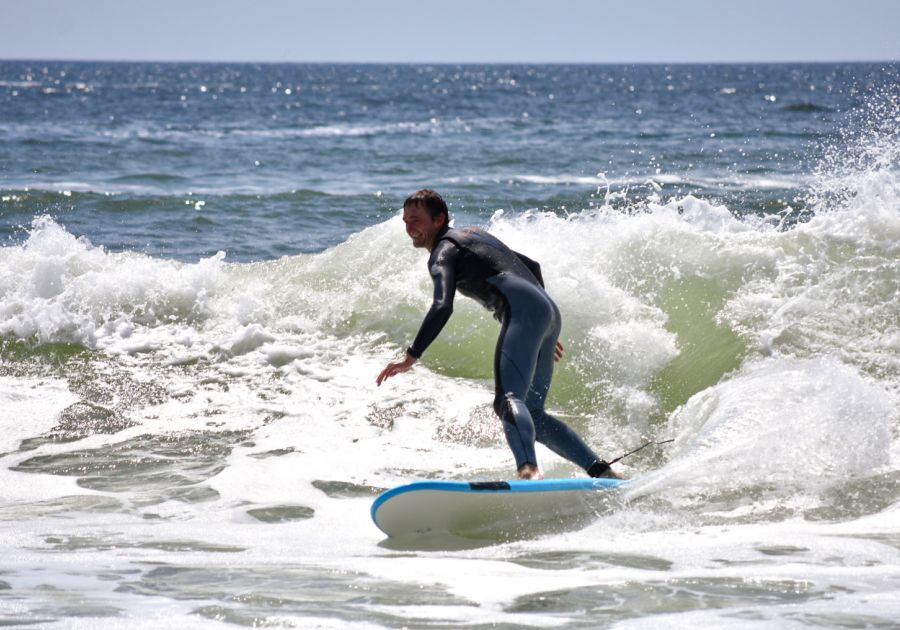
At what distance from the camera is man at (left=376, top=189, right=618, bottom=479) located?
5.28m

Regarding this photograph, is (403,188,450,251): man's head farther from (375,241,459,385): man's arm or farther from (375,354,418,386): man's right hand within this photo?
(375,354,418,386): man's right hand

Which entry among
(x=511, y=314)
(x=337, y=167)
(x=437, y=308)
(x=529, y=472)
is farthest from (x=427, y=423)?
(x=337, y=167)

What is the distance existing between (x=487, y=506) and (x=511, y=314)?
987 mm

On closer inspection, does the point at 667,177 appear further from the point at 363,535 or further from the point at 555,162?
the point at 363,535

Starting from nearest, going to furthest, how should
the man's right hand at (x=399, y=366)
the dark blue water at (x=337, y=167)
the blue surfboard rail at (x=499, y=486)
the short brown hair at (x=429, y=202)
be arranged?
the blue surfboard rail at (x=499, y=486), the man's right hand at (x=399, y=366), the short brown hair at (x=429, y=202), the dark blue water at (x=337, y=167)

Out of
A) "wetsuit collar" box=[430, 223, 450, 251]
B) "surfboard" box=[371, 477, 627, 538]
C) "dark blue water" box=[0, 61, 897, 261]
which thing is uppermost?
"dark blue water" box=[0, 61, 897, 261]

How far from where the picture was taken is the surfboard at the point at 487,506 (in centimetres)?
500

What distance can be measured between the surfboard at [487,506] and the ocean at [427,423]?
11cm

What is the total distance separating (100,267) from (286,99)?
162 ft

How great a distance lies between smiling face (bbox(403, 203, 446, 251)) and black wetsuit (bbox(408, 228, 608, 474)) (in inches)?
2.1

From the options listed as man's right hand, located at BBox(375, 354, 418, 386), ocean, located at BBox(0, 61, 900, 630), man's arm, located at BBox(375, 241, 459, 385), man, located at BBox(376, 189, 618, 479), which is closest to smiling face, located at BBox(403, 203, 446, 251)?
man, located at BBox(376, 189, 618, 479)

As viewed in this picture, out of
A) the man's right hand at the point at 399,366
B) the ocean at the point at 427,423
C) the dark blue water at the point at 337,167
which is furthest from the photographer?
the dark blue water at the point at 337,167

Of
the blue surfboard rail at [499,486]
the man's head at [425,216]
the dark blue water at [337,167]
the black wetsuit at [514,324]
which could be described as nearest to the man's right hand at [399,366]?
the black wetsuit at [514,324]

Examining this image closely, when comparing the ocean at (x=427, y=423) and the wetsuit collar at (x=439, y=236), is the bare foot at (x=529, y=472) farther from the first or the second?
the wetsuit collar at (x=439, y=236)
